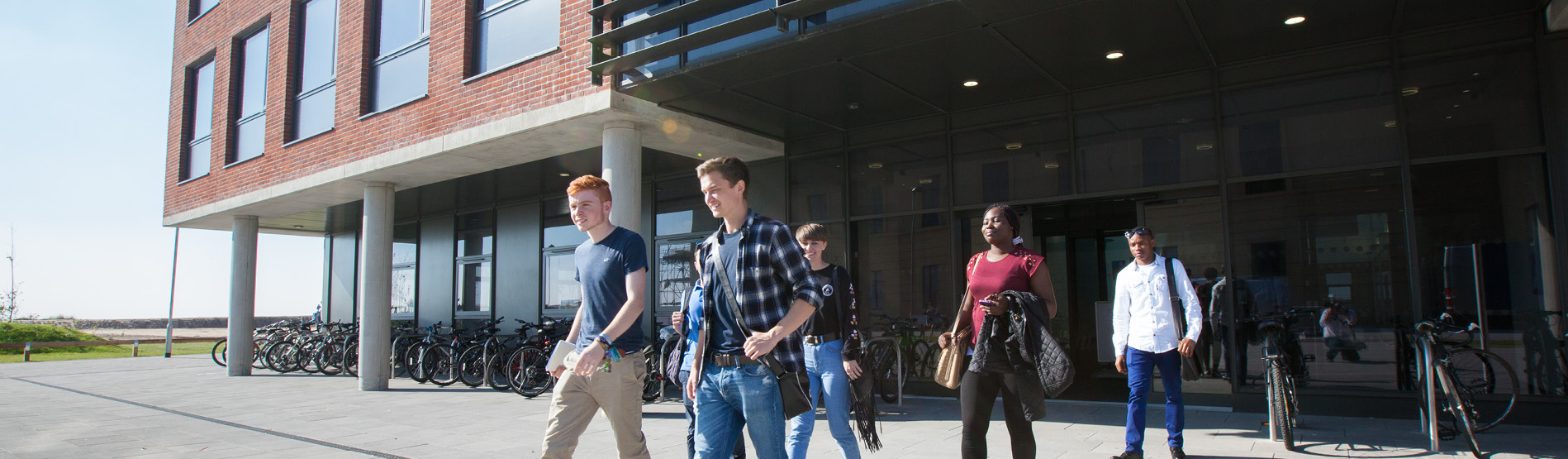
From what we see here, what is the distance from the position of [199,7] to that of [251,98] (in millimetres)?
4071

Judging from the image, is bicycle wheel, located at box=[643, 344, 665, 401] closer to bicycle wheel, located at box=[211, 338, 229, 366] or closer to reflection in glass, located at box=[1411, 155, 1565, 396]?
reflection in glass, located at box=[1411, 155, 1565, 396]

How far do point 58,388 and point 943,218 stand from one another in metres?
13.6

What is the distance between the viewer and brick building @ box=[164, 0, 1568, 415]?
6.66 m

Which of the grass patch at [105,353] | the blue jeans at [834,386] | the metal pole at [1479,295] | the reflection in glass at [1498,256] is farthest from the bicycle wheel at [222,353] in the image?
the metal pole at [1479,295]

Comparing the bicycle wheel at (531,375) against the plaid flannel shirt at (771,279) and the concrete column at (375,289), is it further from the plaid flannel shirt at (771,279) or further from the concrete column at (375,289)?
the plaid flannel shirt at (771,279)

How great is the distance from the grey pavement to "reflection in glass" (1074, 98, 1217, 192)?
2.20m

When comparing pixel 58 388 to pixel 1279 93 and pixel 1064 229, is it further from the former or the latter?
pixel 1279 93

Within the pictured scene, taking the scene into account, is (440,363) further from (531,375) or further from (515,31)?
(515,31)

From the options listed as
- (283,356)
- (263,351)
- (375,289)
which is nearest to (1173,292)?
(375,289)

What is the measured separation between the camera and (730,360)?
2893 millimetres

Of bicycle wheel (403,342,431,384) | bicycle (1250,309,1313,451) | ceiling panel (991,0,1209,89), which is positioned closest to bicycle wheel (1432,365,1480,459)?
bicycle (1250,309,1313,451)

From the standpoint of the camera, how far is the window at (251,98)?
14422 mm

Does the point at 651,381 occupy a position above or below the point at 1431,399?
below

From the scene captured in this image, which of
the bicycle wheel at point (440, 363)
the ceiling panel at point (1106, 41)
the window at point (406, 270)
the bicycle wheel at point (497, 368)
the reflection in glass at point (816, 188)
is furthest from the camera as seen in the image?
the window at point (406, 270)
